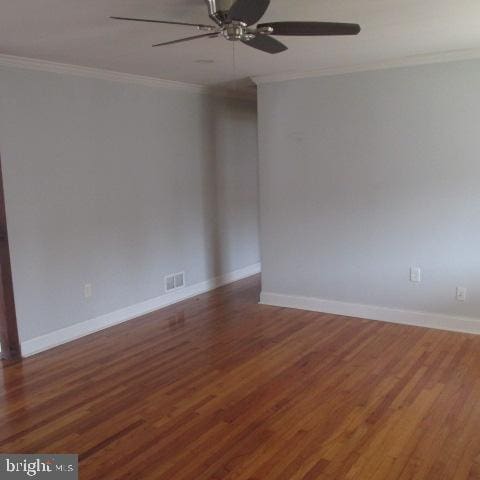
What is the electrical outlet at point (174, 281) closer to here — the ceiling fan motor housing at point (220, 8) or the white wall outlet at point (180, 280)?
the white wall outlet at point (180, 280)

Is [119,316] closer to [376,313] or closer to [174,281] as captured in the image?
[174,281]

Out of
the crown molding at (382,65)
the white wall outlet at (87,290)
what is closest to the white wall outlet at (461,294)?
the crown molding at (382,65)

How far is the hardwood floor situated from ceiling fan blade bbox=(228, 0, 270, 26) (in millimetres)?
2078

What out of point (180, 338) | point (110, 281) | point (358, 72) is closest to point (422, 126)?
point (358, 72)

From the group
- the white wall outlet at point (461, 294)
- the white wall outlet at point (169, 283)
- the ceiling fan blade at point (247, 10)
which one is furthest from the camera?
the white wall outlet at point (169, 283)

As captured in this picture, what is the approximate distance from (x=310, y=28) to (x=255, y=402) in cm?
214

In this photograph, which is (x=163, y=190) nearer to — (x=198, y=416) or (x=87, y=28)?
(x=87, y=28)

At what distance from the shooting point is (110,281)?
4.69 metres

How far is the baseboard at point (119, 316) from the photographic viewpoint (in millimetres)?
4117

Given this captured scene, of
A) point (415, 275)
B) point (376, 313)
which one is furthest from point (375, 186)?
point (376, 313)

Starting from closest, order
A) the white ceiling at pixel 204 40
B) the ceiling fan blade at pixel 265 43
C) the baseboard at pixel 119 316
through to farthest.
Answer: the ceiling fan blade at pixel 265 43, the white ceiling at pixel 204 40, the baseboard at pixel 119 316

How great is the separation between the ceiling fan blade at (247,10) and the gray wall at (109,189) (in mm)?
2330

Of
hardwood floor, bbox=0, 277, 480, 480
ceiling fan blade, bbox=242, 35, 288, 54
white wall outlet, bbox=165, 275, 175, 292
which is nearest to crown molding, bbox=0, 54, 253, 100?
white wall outlet, bbox=165, 275, 175, 292

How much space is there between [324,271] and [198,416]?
2331mm
